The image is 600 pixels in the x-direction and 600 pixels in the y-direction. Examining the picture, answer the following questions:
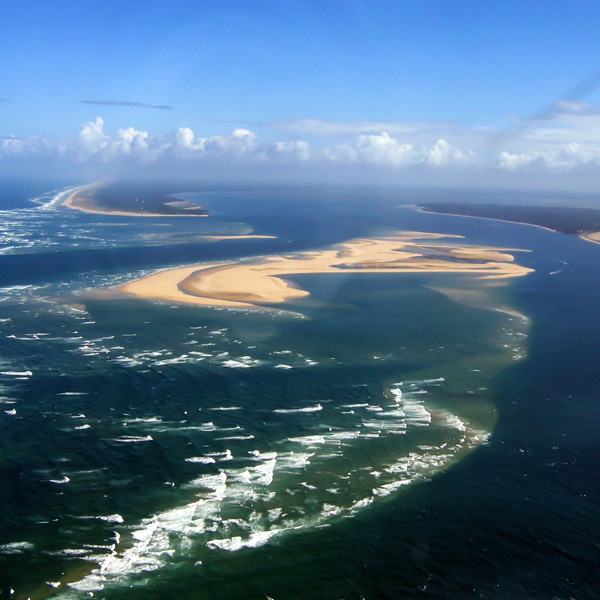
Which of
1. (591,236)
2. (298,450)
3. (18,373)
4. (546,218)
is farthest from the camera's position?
(546,218)

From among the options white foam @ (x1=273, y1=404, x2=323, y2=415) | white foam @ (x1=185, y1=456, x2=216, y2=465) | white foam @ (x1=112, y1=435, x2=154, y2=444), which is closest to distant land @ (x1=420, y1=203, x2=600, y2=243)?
white foam @ (x1=273, y1=404, x2=323, y2=415)

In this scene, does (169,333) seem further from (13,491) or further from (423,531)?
(423,531)

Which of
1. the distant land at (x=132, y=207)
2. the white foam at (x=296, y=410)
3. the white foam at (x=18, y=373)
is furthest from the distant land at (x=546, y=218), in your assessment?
the white foam at (x=18, y=373)

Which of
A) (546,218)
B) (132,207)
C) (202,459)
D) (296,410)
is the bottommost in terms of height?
(202,459)

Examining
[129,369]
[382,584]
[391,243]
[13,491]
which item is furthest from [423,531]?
[391,243]

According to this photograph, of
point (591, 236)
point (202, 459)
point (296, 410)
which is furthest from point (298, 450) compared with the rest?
point (591, 236)

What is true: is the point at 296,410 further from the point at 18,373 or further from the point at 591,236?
the point at 591,236

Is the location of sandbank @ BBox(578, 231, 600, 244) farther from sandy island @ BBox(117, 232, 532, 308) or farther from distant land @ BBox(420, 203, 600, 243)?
sandy island @ BBox(117, 232, 532, 308)
